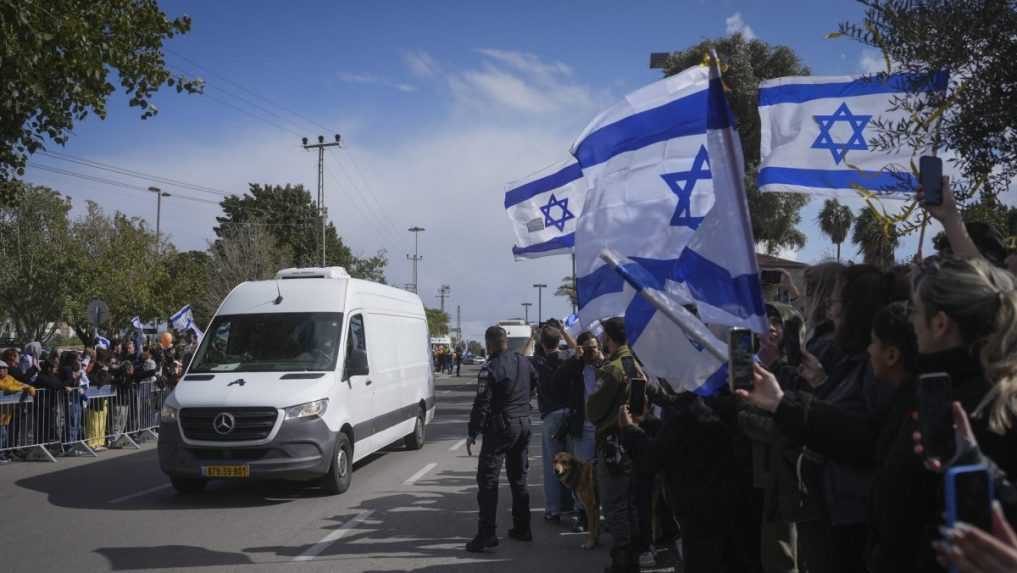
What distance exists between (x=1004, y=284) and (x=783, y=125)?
4222 mm

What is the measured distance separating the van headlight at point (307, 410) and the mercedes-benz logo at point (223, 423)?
2.08 feet

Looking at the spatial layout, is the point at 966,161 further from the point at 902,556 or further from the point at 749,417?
the point at 902,556

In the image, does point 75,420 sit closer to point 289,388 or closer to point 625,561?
point 289,388

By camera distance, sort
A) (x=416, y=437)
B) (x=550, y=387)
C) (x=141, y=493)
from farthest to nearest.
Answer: (x=416, y=437)
(x=141, y=493)
(x=550, y=387)

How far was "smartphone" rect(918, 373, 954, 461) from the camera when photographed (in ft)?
6.22

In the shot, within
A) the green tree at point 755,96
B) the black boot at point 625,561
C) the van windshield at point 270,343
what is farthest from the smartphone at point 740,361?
the green tree at point 755,96

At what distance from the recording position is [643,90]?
5273mm

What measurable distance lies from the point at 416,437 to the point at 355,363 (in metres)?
4.15

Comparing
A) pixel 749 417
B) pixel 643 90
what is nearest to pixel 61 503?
pixel 643 90

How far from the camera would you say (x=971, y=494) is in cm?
170

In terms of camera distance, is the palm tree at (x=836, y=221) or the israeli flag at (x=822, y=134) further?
the palm tree at (x=836, y=221)

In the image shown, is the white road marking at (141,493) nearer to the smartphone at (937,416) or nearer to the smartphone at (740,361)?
the smartphone at (740,361)

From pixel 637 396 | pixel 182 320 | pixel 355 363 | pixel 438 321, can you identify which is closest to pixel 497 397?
pixel 637 396

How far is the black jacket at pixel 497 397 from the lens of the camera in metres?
7.54
